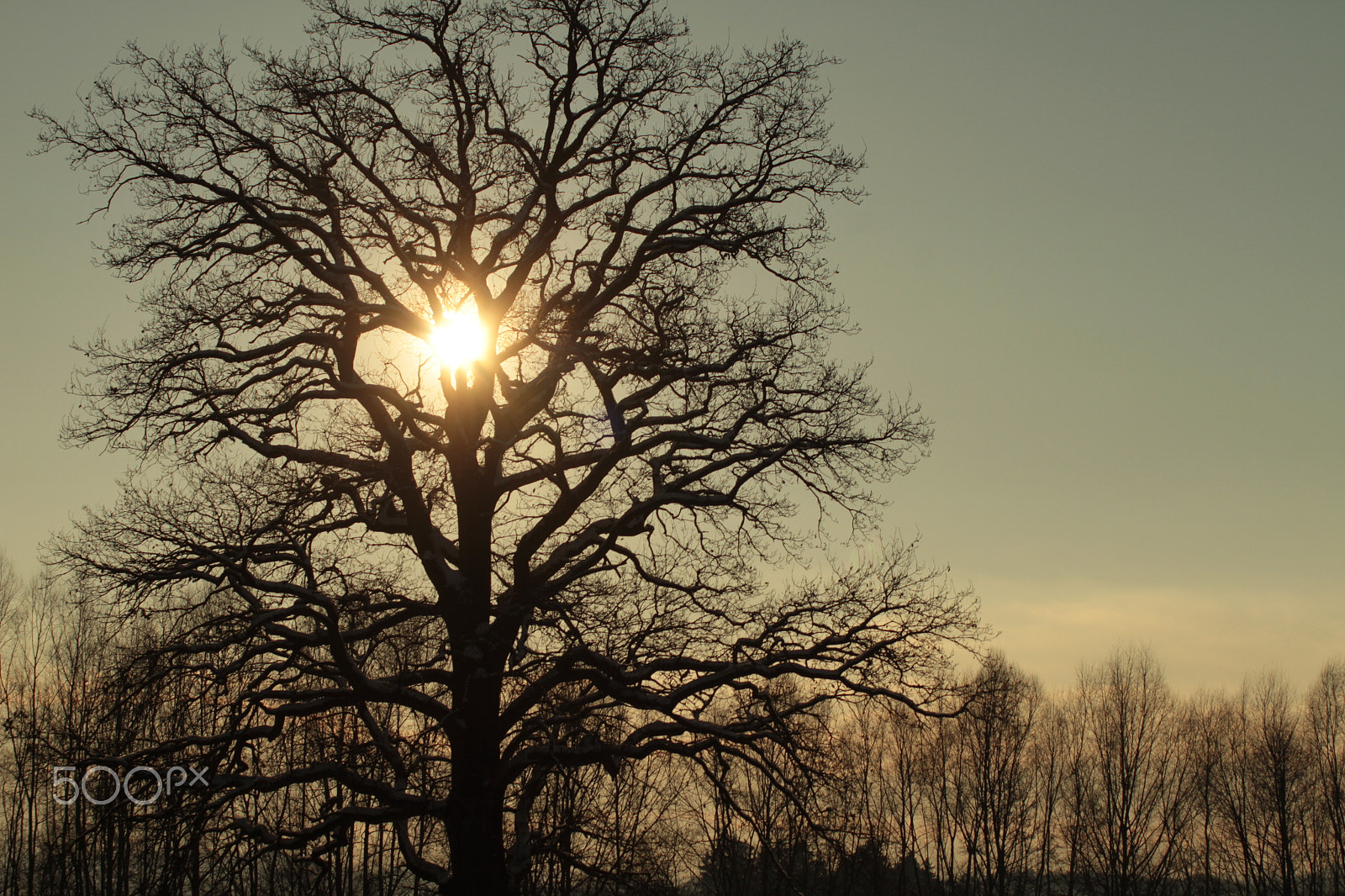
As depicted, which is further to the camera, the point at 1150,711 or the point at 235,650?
the point at 1150,711

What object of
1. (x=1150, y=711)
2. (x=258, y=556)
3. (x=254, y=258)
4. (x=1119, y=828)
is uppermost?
(x=254, y=258)

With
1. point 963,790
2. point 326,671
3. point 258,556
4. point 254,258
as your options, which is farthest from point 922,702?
point 963,790

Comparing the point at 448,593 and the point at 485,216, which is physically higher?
the point at 485,216

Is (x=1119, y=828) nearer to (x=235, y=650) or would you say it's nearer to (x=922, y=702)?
(x=922, y=702)

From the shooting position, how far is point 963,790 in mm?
49375

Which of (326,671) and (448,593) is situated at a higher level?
(448,593)

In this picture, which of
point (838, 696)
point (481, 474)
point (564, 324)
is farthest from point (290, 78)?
point (838, 696)

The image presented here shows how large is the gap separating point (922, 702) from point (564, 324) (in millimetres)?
6643

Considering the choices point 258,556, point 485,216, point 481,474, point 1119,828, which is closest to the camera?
point 258,556

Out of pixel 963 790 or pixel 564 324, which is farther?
pixel 963 790

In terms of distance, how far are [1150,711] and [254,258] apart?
45.0 metres

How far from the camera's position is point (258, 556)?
12945 mm

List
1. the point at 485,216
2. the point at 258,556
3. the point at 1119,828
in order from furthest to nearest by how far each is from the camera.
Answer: the point at 1119,828, the point at 485,216, the point at 258,556

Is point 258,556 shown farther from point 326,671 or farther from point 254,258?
point 254,258
